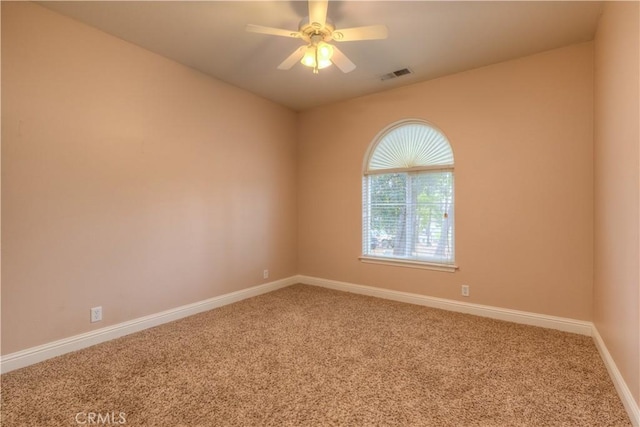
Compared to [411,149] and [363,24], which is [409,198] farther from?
[363,24]

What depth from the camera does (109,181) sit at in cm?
270

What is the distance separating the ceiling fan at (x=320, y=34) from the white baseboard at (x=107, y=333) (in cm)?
273

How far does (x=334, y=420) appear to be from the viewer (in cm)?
166

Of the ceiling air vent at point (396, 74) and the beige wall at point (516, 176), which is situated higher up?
the ceiling air vent at point (396, 74)

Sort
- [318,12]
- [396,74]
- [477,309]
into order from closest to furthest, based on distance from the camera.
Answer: [318,12] → [477,309] → [396,74]

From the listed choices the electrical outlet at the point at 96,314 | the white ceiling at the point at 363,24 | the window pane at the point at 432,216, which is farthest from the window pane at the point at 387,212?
the electrical outlet at the point at 96,314

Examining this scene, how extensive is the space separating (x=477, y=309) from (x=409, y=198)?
4.88 feet

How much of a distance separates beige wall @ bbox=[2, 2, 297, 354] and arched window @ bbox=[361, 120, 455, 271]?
170 cm

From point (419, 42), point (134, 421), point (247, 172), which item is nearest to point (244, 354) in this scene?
point (134, 421)

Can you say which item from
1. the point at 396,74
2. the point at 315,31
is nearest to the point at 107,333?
the point at 315,31

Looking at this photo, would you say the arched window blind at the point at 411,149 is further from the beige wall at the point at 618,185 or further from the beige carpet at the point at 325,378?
the beige carpet at the point at 325,378

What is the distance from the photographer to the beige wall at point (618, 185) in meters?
1.65

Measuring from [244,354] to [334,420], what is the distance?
1027 millimetres

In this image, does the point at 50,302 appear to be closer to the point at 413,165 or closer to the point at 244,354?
the point at 244,354
